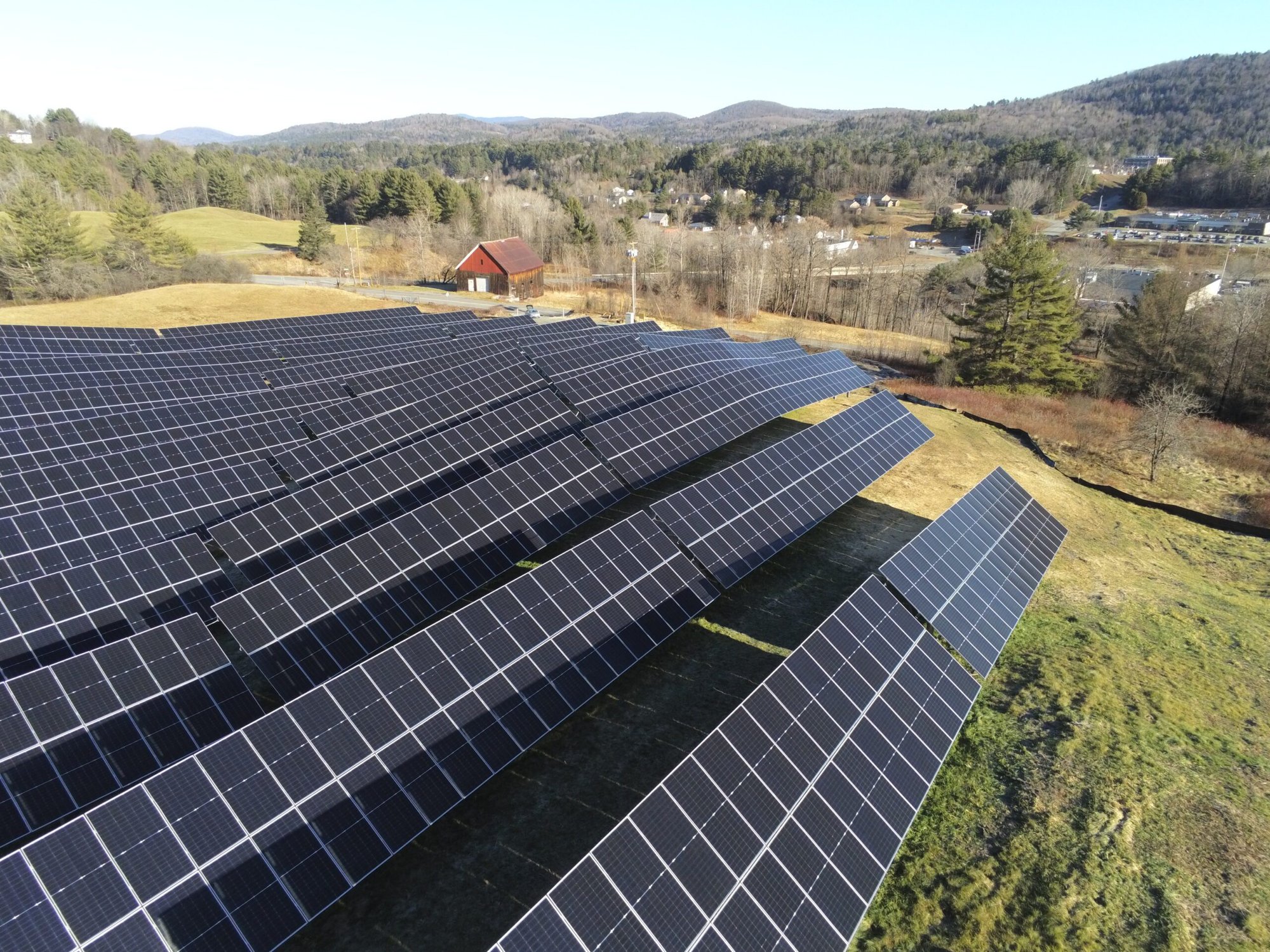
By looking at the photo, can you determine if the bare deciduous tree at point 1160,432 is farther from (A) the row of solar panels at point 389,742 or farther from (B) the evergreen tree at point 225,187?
(B) the evergreen tree at point 225,187

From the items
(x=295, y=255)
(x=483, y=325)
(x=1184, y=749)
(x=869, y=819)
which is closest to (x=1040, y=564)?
(x=1184, y=749)

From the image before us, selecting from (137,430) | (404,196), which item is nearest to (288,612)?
(137,430)

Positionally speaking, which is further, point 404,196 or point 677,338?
point 404,196

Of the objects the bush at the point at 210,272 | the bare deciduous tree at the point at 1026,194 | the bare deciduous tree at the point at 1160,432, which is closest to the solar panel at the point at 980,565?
the bare deciduous tree at the point at 1160,432

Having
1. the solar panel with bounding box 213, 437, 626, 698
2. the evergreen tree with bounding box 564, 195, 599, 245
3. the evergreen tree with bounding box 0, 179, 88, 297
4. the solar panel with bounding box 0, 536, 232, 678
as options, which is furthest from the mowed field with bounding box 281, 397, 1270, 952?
the evergreen tree with bounding box 564, 195, 599, 245

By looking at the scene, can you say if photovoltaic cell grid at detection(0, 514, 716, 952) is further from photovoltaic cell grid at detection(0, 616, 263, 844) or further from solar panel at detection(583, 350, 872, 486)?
solar panel at detection(583, 350, 872, 486)

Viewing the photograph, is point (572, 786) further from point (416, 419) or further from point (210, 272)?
point (210, 272)
